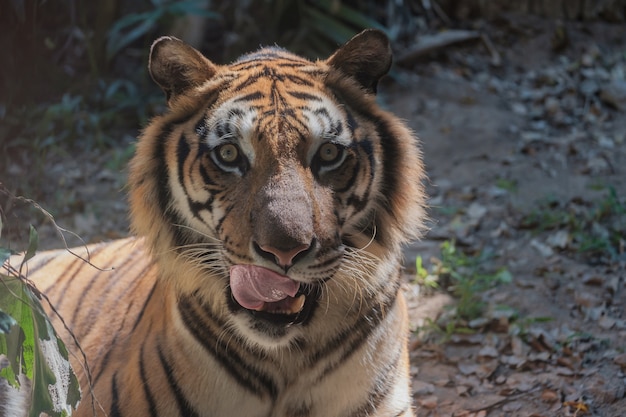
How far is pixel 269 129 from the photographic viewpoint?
2.26 meters

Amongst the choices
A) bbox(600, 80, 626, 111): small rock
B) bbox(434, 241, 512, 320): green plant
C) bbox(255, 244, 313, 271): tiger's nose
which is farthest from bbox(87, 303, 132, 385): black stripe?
bbox(600, 80, 626, 111): small rock

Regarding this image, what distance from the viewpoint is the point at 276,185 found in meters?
2.15

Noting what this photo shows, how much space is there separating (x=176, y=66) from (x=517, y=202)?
111 inches

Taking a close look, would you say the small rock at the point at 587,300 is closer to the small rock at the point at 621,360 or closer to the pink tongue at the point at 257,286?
the small rock at the point at 621,360

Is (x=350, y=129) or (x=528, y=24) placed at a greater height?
(x=528, y=24)

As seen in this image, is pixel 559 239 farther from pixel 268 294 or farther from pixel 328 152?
pixel 268 294

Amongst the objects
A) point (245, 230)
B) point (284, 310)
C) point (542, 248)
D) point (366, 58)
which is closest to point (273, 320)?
point (284, 310)

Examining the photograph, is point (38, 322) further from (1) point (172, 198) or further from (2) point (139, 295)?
(2) point (139, 295)

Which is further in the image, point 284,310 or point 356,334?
point 356,334

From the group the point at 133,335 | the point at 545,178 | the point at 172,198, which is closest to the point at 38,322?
the point at 172,198

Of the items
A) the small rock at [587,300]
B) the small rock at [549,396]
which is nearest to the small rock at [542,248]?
the small rock at [587,300]

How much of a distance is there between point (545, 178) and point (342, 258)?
312 centimetres

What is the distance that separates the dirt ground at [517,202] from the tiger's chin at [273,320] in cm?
65

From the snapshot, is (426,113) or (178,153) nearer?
(178,153)
